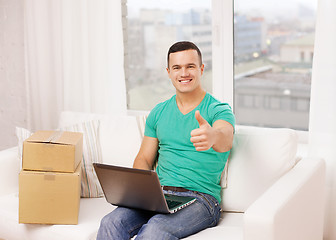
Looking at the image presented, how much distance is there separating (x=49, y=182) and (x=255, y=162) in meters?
0.90

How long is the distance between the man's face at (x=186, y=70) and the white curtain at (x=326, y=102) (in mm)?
616

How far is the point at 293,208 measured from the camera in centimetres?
A: 205

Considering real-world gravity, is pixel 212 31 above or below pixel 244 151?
above

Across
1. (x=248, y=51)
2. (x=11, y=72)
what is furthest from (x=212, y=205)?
(x=11, y=72)

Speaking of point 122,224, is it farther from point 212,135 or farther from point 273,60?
point 273,60

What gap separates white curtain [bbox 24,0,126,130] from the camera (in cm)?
330

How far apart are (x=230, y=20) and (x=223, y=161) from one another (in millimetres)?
1039

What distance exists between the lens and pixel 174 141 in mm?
2402

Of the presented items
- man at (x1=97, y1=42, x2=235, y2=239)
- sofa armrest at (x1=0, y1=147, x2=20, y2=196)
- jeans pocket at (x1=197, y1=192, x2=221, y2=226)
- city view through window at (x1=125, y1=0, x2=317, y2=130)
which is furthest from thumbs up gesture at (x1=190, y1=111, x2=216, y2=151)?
city view through window at (x1=125, y1=0, x2=317, y2=130)

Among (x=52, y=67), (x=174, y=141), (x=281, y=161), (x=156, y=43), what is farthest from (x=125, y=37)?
(x=281, y=161)

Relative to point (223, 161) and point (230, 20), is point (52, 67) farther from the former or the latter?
point (223, 161)

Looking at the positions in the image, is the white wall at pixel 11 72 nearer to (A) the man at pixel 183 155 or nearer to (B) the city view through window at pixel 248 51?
(B) the city view through window at pixel 248 51

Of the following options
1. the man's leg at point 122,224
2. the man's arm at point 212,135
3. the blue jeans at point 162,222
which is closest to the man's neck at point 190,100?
the man's arm at point 212,135

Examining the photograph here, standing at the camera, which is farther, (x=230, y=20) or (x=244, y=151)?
(x=230, y=20)
